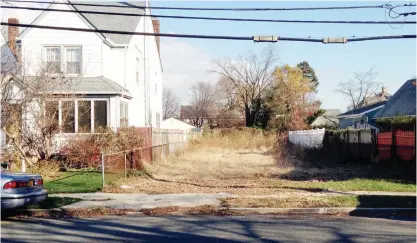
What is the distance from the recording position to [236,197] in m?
13.8

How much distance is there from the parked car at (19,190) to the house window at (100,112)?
42.0ft

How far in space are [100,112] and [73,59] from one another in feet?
12.0

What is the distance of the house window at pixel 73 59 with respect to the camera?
2541 centimetres

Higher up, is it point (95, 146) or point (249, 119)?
point (249, 119)

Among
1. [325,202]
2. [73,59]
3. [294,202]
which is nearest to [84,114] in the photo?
[73,59]

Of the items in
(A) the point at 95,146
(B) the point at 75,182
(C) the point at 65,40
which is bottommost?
(B) the point at 75,182

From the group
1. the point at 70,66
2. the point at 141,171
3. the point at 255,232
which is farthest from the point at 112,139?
the point at 255,232

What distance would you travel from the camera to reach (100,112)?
78.6 feet

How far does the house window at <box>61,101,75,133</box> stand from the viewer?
21.7 metres

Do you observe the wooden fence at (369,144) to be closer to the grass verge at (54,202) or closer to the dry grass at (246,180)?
the dry grass at (246,180)

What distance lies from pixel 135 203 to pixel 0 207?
3.77 metres

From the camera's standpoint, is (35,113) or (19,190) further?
(35,113)

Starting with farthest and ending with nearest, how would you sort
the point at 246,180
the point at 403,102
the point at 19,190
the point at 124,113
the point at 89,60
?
the point at 403,102, the point at 124,113, the point at 89,60, the point at 246,180, the point at 19,190

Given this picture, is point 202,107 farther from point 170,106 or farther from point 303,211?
point 303,211
